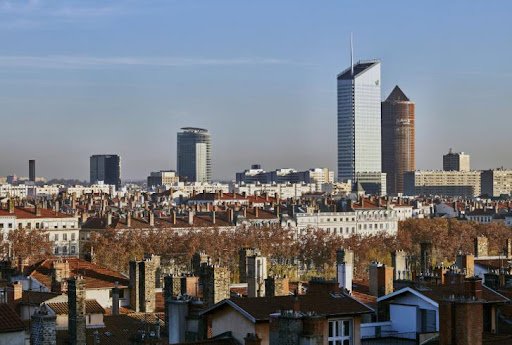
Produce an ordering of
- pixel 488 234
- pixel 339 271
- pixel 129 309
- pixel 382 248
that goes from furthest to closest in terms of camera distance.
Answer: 1. pixel 488 234
2. pixel 382 248
3. pixel 129 309
4. pixel 339 271

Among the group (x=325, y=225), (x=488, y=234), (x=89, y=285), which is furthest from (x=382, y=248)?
(x=89, y=285)

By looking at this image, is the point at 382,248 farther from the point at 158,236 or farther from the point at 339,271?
the point at 339,271

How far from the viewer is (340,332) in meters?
29.2

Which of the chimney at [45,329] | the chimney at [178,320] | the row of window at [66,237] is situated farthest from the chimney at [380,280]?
the row of window at [66,237]

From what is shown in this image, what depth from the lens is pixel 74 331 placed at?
106ft

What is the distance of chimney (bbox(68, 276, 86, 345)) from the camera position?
3219 cm

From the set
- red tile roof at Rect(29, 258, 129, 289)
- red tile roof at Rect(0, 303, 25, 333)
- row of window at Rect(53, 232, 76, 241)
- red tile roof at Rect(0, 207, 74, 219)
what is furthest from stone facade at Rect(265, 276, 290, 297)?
row of window at Rect(53, 232, 76, 241)

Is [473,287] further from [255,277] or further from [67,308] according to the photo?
[67,308]

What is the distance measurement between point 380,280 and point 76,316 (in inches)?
365

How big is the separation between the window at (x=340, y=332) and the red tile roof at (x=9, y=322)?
603 cm

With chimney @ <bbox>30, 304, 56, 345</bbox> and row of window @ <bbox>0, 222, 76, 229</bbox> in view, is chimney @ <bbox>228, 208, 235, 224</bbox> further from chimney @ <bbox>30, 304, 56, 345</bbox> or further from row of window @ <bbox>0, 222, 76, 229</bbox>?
chimney @ <bbox>30, 304, 56, 345</bbox>

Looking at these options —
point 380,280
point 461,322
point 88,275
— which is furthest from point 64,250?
point 461,322

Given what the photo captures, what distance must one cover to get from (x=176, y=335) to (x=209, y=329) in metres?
1.38

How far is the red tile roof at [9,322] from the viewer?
1086 inches
